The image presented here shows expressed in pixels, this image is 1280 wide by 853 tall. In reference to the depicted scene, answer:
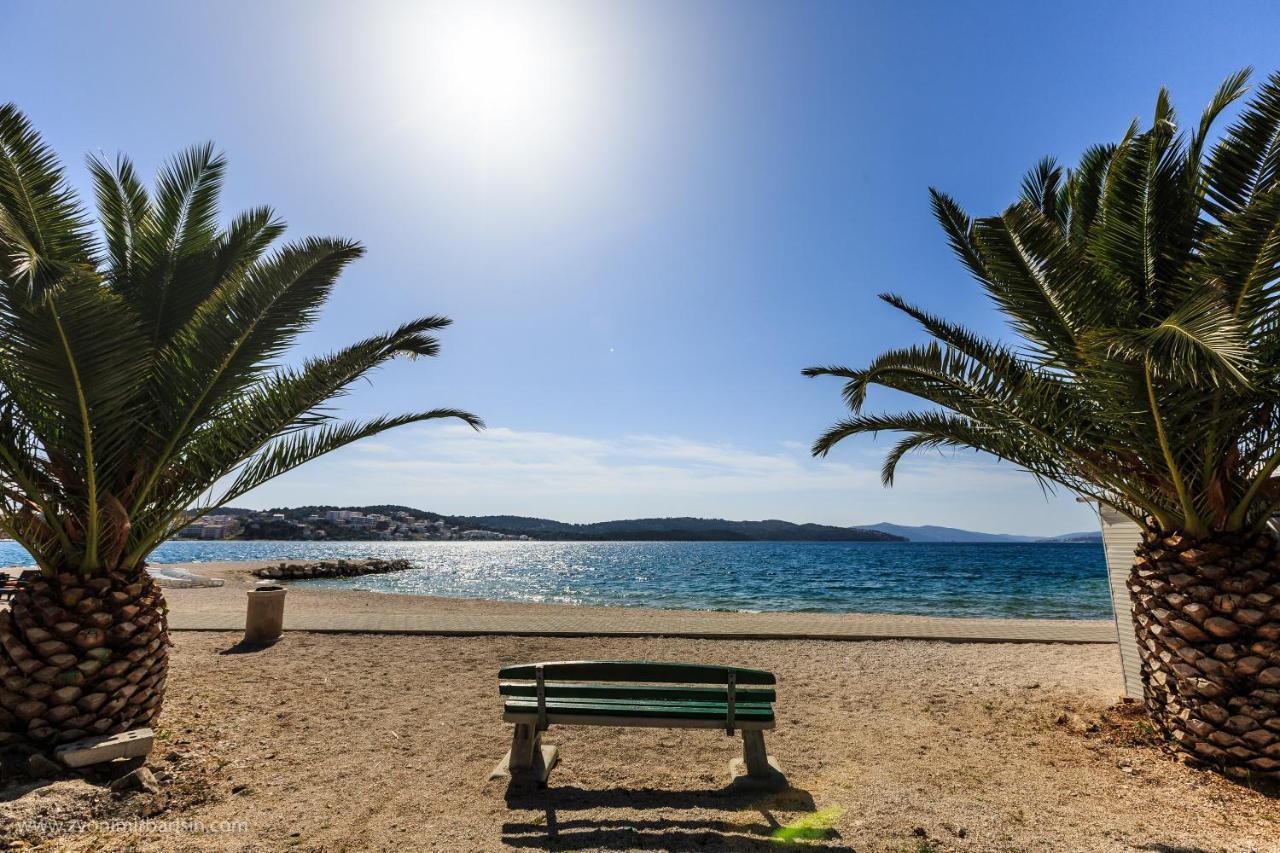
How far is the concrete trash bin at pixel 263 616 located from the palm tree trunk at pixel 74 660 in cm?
513

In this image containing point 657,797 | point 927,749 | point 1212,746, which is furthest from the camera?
point 927,749

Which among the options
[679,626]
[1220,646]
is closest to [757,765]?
[1220,646]

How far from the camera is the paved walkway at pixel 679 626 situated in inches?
427

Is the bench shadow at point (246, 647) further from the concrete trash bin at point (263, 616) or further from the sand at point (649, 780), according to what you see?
the sand at point (649, 780)

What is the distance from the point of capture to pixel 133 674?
4.87 m

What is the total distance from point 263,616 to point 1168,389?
38.4 ft

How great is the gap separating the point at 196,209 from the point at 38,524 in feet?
10.7

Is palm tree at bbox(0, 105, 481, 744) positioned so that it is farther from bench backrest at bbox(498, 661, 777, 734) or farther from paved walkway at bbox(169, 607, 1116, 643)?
paved walkway at bbox(169, 607, 1116, 643)

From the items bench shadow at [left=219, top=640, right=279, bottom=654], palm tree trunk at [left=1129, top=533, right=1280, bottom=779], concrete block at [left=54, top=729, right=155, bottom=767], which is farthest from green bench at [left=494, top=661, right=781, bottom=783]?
bench shadow at [left=219, top=640, right=279, bottom=654]

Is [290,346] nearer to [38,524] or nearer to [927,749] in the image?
[38,524]

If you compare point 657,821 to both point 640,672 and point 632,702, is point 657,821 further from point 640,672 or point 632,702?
point 640,672

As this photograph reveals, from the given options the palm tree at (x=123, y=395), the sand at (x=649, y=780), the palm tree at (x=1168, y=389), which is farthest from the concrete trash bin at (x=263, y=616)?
the palm tree at (x=1168, y=389)

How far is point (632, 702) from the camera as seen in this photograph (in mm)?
4465

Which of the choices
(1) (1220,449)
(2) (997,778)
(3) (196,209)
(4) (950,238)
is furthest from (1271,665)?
(3) (196,209)
